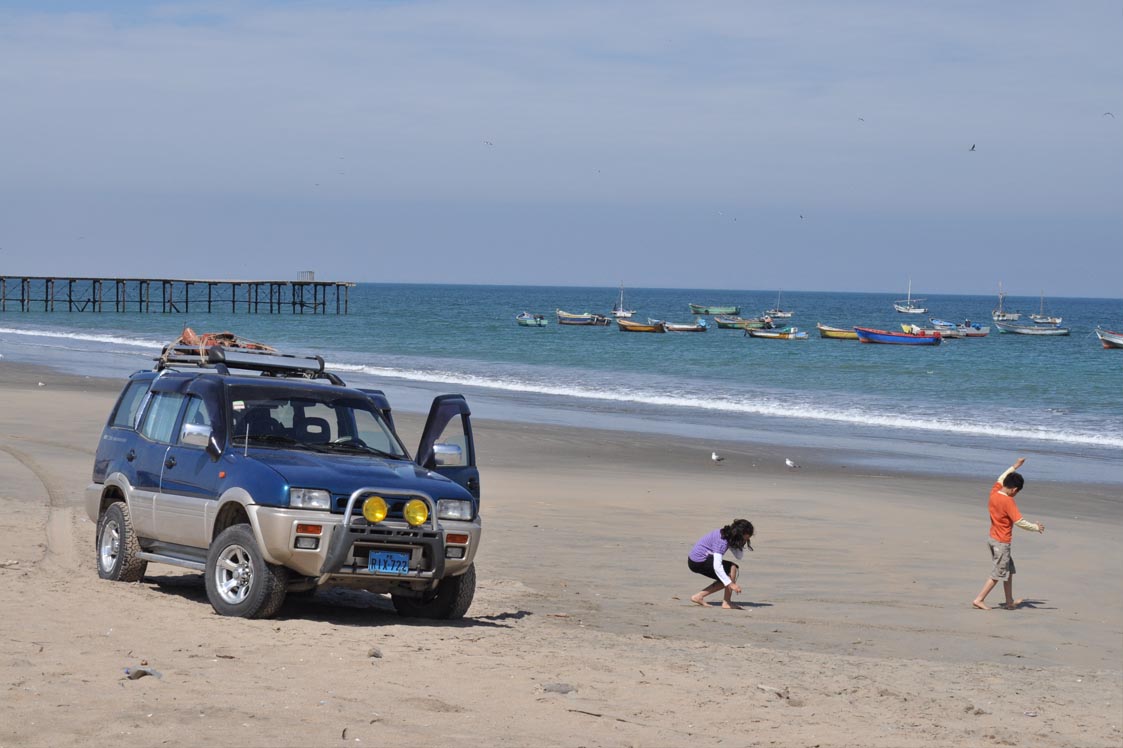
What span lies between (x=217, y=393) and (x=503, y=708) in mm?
3728

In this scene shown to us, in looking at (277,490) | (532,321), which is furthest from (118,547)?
(532,321)

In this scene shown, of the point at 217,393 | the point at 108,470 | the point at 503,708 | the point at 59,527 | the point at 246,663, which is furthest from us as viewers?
the point at 59,527

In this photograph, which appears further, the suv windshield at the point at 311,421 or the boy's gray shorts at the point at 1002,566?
the boy's gray shorts at the point at 1002,566

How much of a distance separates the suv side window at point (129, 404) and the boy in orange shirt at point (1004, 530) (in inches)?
290

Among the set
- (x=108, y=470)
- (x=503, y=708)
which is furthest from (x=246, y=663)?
(x=108, y=470)

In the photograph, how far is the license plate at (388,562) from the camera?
28.6 ft

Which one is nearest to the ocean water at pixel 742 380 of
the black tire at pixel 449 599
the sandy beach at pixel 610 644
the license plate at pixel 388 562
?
the sandy beach at pixel 610 644

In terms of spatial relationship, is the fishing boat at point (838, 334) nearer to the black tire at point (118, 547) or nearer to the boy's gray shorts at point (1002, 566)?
the boy's gray shorts at point (1002, 566)

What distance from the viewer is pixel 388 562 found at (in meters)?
8.78

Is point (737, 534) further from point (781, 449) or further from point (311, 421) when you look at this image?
point (781, 449)

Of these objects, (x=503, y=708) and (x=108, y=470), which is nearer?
(x=503, y=708)

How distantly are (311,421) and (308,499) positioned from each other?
1.27m

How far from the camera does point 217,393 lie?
962 centimetres

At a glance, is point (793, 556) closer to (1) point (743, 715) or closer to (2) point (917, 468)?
(1) point (743, 715)
